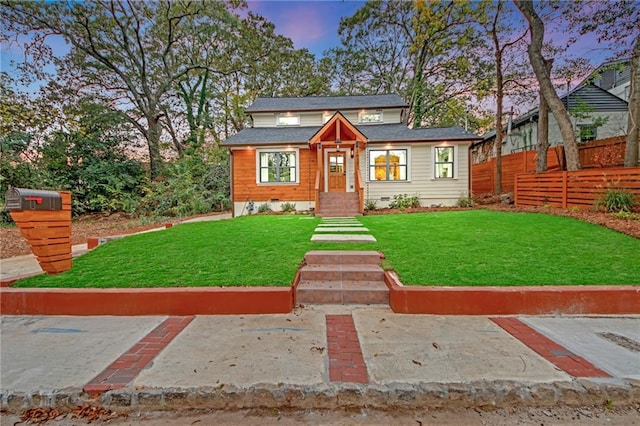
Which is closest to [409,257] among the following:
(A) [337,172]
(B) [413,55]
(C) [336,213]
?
(C) [336,213]

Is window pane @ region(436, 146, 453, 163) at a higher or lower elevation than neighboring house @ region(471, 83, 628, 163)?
lower

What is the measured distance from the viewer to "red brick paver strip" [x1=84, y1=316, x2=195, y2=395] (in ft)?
7.11

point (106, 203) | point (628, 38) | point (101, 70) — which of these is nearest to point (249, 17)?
point (101, 70)

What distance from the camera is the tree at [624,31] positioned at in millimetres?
9250

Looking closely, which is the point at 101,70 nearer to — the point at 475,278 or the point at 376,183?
the point at 376,183

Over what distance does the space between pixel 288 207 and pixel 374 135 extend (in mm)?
5387

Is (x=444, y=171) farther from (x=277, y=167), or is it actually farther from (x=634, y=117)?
(x=277, y=167)

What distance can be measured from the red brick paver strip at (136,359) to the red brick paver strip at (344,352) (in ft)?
5.18

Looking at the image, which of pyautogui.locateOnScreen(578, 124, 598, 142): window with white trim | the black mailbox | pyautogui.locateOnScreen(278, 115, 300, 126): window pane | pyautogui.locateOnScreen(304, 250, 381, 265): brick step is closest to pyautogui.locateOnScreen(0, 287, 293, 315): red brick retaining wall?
the black mailbox

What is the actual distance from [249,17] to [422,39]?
13269 mm

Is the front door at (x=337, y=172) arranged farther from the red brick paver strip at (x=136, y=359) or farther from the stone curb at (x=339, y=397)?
the stone curb at (x=339, y=397)

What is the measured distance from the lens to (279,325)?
322 cm

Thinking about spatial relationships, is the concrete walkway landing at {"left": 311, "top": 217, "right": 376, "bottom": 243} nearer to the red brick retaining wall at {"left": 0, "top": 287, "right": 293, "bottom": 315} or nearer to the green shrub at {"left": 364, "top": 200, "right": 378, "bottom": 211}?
the red brick retaining wall at {"left": 0, "top": 287, "right": 293, "bottom": 315}

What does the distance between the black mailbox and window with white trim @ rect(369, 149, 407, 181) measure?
36.9 ft
